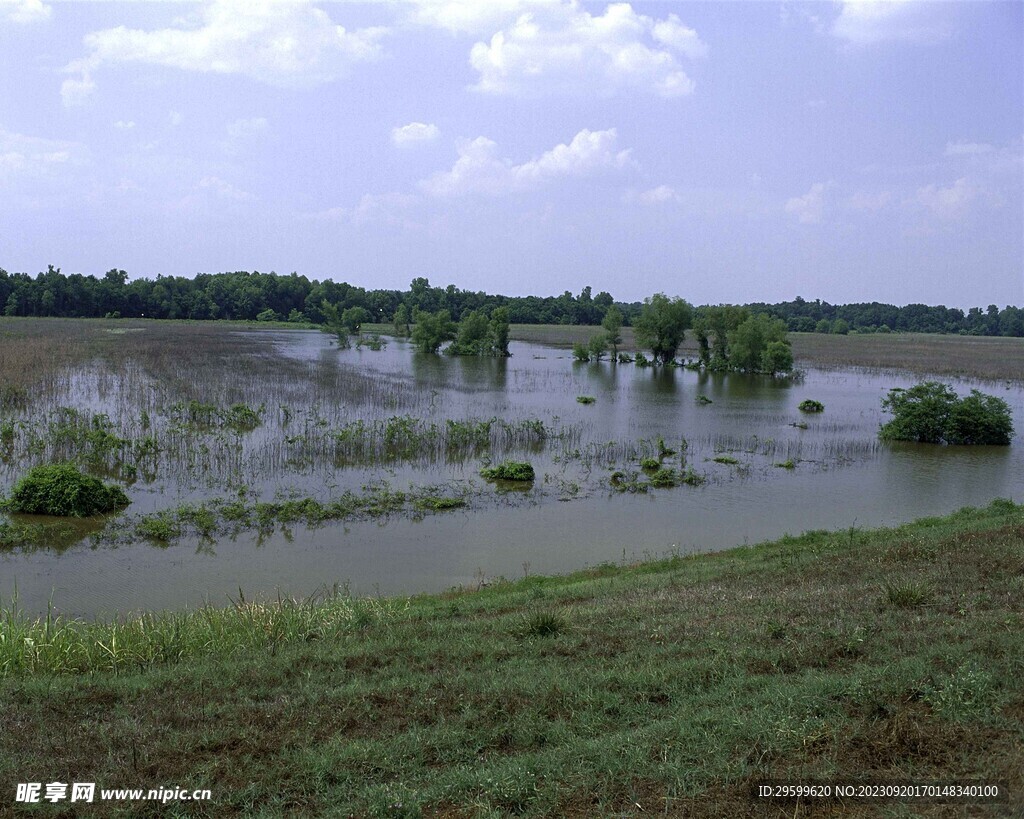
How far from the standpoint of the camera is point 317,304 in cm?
12425

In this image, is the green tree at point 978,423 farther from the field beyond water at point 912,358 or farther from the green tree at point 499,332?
the green tree at point 499,332

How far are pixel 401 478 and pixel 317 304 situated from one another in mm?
109994

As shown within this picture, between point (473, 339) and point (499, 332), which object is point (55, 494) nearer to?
point (499, 332)

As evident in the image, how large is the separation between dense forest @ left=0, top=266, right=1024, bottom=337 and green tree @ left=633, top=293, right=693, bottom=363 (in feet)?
84.0

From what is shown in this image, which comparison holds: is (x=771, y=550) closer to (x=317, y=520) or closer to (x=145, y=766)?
(x=317, y=520)

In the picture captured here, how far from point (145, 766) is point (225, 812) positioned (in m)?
0.79

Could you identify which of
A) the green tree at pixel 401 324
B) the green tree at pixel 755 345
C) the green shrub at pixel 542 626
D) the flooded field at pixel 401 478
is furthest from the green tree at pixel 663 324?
the green shrub at pixel 542 626

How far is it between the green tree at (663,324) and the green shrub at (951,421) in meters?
34.5

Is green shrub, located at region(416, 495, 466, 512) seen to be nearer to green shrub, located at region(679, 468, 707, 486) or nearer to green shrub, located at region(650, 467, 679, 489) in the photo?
green shrub, located at region(650, 467, 679, 489)

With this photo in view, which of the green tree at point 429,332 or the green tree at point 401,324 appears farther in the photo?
the green tree at point 401,324

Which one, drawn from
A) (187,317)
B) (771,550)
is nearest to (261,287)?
(187,317)

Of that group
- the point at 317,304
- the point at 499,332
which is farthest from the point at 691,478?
the point at 317,304

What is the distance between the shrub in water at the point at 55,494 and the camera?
591 inches

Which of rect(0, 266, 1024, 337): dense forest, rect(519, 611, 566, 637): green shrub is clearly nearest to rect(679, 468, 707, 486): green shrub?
rect(519, 611, 566, 637): green shrub
